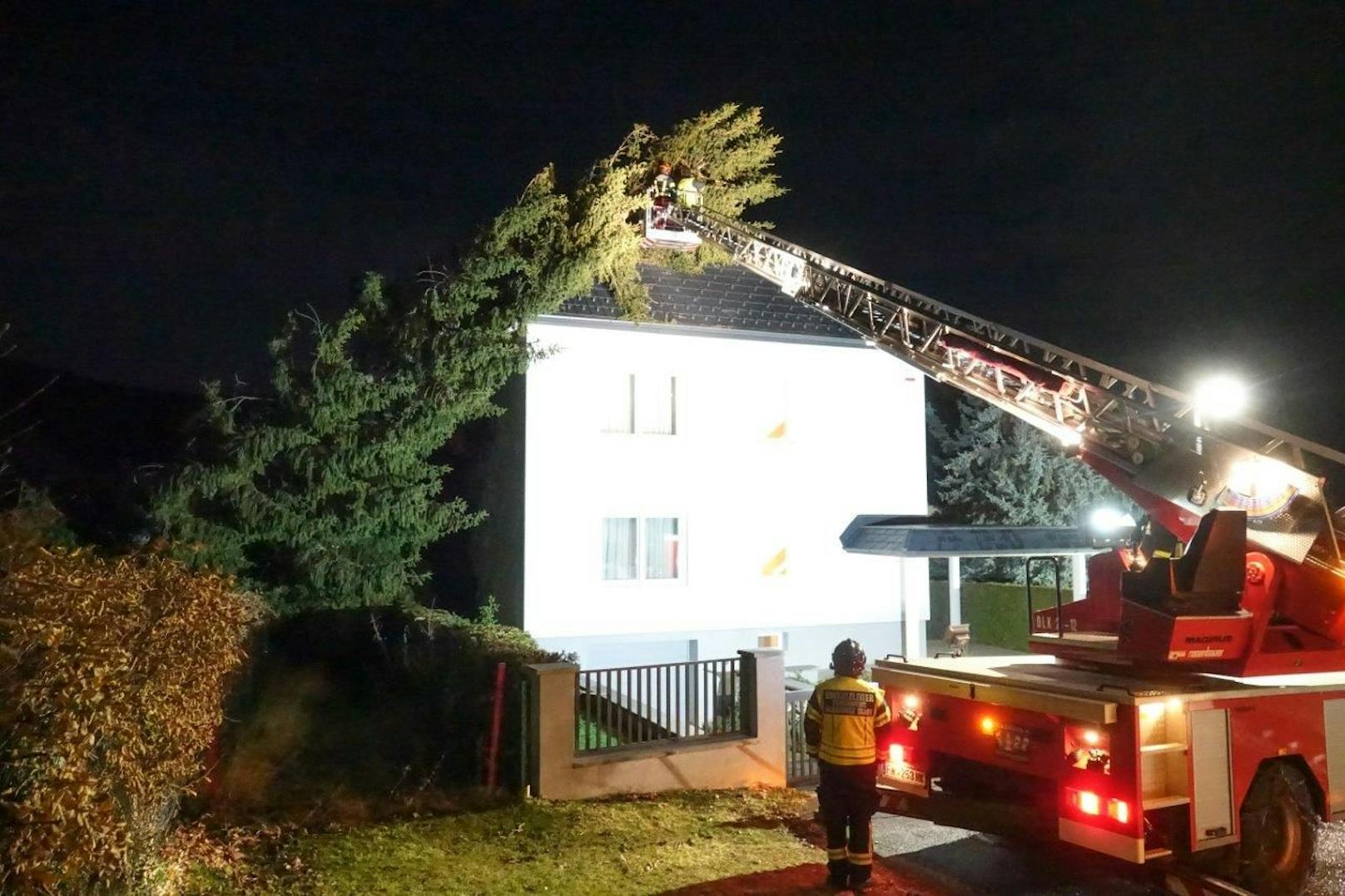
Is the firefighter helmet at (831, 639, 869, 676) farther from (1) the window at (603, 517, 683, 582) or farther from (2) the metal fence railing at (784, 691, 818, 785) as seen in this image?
(1) the window at (603, 517, 683, 582)

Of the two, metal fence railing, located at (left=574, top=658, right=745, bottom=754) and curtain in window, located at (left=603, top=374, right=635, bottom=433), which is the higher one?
curtain in window, located at (left=603, top=374, right=635, bottom=433)

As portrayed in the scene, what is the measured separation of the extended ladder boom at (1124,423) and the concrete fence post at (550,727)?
4.19m

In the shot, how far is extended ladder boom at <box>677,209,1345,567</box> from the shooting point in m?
6.57

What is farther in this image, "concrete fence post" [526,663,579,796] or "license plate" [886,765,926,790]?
"concrete fence post" [526,663,579,796]

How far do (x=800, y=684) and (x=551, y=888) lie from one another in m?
5.81

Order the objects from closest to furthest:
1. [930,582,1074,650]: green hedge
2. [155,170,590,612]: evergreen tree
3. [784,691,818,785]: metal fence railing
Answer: [784,691,818,785]: metal fence railing → [155,170,590,612]: evergreen tree → [930,582,1074,650]: green hedge

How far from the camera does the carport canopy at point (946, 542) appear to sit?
13.2m

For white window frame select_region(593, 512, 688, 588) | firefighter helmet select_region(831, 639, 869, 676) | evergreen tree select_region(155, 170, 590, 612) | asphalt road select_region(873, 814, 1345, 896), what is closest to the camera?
firefighter helmet select_region(831, 639, 869, 676)

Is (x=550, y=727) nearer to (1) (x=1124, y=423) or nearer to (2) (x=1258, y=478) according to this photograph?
(1) (x=1124, y=423)

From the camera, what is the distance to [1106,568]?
25.3ft

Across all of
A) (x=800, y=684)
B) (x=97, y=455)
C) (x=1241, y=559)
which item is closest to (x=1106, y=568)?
(x=1241, y=559)

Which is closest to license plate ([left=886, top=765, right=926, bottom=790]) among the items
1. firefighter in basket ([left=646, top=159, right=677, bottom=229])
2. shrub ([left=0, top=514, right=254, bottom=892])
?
shrub ([left=0, top=514, right=254, bottom=892])

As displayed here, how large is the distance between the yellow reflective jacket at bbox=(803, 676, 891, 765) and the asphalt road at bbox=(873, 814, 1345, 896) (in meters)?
1.24

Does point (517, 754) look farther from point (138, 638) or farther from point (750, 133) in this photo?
point (750, 133)
